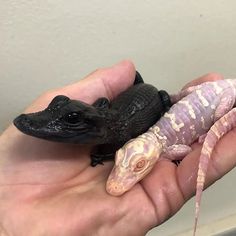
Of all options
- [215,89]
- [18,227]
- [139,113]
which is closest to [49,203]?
[18,227]

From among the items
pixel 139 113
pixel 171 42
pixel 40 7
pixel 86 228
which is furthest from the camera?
pixel 171 42

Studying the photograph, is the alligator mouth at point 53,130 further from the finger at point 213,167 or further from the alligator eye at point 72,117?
the finger at point 213,167

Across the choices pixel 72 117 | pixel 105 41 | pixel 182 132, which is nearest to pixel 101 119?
pixel 72 117

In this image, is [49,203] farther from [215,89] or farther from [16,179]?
[215,89]

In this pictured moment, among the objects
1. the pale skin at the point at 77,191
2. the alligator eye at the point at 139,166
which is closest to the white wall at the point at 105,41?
the pale skin at the point at 77,191

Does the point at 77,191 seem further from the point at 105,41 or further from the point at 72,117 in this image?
the point at 105,41

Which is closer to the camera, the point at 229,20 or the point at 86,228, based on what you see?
the point at 86,228

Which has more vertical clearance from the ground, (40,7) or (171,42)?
(40,7)
